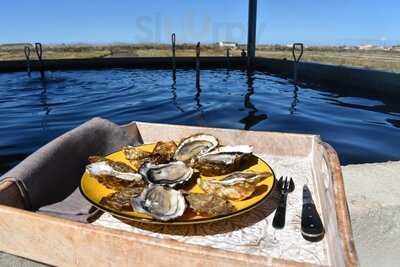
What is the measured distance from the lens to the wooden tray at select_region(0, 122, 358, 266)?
30.9 inches

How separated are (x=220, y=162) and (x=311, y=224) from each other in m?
0.41

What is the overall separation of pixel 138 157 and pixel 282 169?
0.67m

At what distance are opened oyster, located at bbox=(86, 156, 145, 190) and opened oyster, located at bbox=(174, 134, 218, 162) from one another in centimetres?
24

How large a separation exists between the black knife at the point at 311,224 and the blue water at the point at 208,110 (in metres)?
3.72

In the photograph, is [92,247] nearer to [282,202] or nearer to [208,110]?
[282,202]

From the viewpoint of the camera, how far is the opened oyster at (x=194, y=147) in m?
1.47

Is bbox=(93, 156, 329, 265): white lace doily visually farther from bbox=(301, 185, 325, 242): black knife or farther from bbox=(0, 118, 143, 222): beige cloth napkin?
bbox=(0, 118, 143, 222): beige cloth napkin

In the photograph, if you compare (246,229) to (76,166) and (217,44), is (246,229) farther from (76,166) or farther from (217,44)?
(217,44)

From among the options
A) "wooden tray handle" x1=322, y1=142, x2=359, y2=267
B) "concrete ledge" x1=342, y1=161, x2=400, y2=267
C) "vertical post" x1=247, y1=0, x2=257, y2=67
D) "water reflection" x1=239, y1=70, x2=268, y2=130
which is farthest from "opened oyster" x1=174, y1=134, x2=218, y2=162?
"vertical post" x1=247, y1=0, x2=257, y2=67

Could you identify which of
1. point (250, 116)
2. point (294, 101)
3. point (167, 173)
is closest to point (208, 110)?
point (250, 116)

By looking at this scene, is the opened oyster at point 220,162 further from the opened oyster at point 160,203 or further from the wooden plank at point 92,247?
the wooden plank at point 92,247

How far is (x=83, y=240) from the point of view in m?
0.90

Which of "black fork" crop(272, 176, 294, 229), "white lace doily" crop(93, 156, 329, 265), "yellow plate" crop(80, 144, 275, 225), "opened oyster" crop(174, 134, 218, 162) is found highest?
"opened oyster" crop(174, 134, 218, 162)

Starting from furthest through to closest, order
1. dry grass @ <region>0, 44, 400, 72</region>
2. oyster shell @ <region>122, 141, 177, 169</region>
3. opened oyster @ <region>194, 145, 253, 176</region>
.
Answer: dry grass @ <region>0, 44, 400, 72</region>, oyster shell @ <region>122, 141, 177, 169</region>, opened oyster @ <region>194, 145, 253, 176</region>
